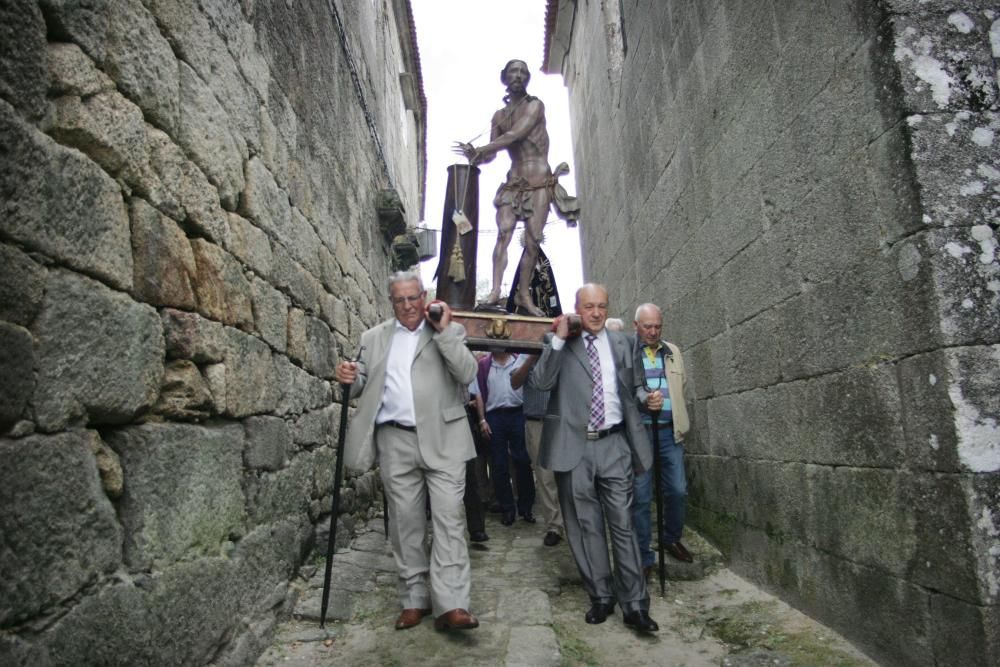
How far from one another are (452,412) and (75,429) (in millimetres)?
1812

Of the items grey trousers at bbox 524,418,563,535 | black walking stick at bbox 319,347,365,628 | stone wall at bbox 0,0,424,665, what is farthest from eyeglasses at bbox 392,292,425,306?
grey trousers at bbox 524,418,563,535

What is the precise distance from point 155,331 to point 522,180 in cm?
348

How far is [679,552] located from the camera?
4.26m

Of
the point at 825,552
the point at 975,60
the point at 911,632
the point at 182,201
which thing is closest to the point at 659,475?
the point at 825,552

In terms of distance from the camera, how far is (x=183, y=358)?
2318mm

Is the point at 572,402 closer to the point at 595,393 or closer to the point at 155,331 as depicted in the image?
the point at 595,393

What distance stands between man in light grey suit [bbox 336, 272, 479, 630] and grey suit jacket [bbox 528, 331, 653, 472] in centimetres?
47

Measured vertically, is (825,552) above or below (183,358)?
below

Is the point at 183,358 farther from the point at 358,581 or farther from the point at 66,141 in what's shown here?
the point at 358,581

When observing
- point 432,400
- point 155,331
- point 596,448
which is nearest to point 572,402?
point 596,448

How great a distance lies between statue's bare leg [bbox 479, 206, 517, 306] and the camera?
16.8 feet

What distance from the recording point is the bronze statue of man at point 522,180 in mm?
5086

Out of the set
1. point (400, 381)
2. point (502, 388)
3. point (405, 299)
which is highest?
point (405, 299)

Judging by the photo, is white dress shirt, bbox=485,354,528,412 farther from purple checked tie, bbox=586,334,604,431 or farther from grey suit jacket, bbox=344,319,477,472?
grey suit jacket, bbox=344,319,477,472
